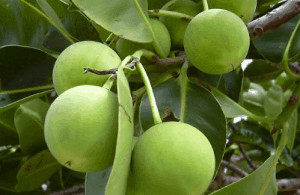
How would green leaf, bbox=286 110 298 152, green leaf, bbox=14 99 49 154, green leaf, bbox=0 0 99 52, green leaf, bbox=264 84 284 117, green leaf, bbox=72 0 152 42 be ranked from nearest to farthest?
green leaf, bbox=72 0 152 42 → green leaf, bbox=0 0 99 52 → green leaf, bbox=14 99 49 154 → green leaf, bbox=286 110 298 152 → green leaf, bbox=264 84 284 117

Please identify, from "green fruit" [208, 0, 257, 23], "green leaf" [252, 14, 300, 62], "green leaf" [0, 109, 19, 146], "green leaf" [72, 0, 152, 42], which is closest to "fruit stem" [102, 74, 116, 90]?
"green leaf" [72, 0, 152, 42]

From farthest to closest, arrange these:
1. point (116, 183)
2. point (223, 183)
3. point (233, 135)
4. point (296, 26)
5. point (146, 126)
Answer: point (233, 135) → point (223, 183) → point (296, 26) → point (146, 126) → point (116, 183)

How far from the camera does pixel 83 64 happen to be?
822 mm

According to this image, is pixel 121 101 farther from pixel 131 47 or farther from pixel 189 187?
pixel 131 47

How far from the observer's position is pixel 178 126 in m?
0.72

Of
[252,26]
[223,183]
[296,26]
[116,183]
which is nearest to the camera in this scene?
[116,183]

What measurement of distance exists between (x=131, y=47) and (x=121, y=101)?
1.12ft

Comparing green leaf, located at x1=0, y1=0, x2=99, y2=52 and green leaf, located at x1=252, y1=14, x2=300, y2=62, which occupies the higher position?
green leaf, located at x1=0, y1=0, x2=99, y2=52

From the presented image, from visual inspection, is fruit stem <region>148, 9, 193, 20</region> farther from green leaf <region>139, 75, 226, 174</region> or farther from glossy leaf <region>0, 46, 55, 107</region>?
glossy leaf <region>0, 46, 55, 107</region>

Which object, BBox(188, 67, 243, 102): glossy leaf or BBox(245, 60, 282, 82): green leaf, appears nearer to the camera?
BBox(188, 67, 243, 102): glossy leaf

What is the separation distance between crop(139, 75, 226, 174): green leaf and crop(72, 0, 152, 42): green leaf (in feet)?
0.46

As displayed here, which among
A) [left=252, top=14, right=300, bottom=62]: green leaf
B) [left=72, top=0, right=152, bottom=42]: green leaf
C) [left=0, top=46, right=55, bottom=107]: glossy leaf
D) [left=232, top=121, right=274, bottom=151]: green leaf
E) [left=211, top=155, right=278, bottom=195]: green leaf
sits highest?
[left=72, top=0, right=152, bottom=42]: green leaf

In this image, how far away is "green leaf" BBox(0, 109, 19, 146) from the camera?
1.46 metres

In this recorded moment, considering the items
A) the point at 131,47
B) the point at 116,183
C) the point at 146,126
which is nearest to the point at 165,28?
the point at 131,47
